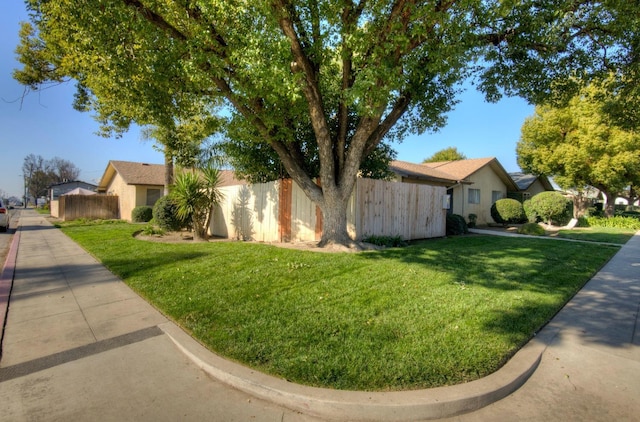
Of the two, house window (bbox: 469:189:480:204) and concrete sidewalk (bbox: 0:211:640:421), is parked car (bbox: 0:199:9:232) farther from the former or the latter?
house window (bbox: 469:189:480:204)

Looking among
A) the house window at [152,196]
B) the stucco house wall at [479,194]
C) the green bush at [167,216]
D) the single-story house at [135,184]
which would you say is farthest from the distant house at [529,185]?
the house window at [152,196]

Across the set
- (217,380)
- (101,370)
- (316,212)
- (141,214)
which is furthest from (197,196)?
(141,214)

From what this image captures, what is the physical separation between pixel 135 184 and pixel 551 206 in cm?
2581

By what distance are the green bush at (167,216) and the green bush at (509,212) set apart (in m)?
17.5

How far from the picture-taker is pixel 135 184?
24.1m

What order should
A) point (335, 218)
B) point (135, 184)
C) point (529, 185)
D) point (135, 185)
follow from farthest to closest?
1. point (529, 185)
2. point (135, 185)
3. point (135, 184)
4. point (335, 218)

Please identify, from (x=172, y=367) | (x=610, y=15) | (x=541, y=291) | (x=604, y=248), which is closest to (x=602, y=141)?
(x=604, y=248)

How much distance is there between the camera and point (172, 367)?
11.1 feet

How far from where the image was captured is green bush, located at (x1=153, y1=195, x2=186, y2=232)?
1255cm

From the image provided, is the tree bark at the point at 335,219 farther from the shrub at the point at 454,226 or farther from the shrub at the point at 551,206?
the shrub at the point at 551,206

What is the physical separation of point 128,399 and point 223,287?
273 centimetres

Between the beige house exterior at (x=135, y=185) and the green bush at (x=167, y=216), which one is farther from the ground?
the beige house exterior at (x=135, y=185)

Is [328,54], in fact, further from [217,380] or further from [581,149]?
[581,149]

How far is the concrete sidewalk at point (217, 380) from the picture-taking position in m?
2.68
